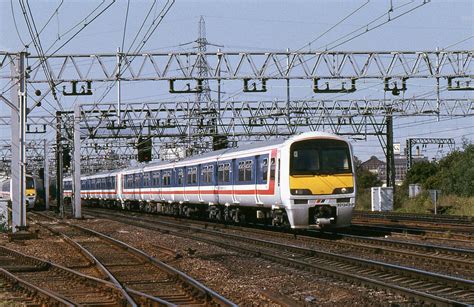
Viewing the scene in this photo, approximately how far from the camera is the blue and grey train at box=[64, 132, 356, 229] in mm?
21641

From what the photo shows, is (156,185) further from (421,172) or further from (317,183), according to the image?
(421,172)

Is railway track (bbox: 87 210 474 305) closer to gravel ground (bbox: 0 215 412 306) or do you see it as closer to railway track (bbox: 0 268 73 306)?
gravel ground (bbox: 0 215 412 306)

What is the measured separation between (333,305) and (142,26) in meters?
10.1

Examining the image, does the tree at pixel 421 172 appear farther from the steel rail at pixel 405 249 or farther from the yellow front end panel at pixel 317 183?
A: the yellow front end panel at pixel 317 183

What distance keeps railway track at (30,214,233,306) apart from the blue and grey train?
490 cm

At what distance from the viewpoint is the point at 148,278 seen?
13.9m

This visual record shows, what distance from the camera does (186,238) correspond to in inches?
930

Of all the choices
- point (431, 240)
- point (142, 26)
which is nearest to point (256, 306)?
point (142, 26)

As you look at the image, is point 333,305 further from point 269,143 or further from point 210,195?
point 210,195

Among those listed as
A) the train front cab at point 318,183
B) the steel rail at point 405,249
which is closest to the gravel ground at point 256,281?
→ the steel rail at point 405,249

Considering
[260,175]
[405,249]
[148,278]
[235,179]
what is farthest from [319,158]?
[148,278]

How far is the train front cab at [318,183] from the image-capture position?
70.7 ft

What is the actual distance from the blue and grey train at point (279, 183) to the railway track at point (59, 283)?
7.51 m

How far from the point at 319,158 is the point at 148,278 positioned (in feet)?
30.4
